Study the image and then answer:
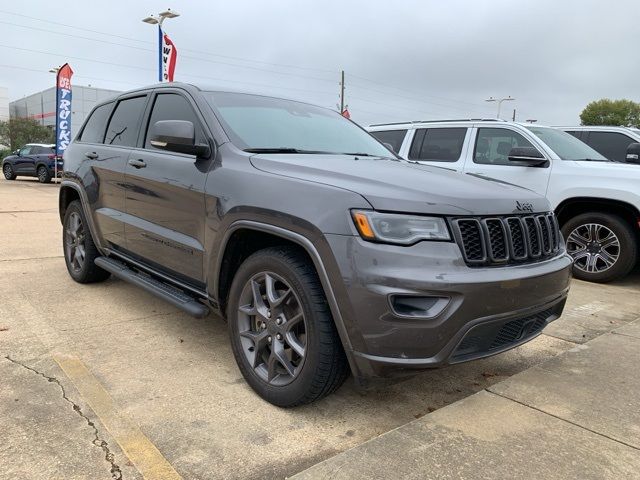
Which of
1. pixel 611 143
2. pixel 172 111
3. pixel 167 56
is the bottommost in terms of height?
pixel 172 111

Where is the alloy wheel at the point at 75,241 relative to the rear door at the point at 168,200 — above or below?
below

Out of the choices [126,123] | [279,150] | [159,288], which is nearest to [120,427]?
[159,288]

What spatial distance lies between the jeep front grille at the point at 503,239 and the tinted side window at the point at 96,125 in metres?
3.70

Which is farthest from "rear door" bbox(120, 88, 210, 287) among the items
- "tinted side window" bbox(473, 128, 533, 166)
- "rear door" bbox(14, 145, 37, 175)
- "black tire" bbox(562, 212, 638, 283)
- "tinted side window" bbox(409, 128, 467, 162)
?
"rear door" bbox(14, 145, 37, 175)

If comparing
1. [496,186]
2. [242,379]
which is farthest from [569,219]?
[242,379]

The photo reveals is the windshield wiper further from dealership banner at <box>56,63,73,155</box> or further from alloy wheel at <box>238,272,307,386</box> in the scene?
dealership banner at <box>56,63,73,155</box>

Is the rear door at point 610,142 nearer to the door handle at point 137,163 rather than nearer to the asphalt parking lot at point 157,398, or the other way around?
the asphalt parking lot at point 157,398

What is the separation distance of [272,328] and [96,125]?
133 inches

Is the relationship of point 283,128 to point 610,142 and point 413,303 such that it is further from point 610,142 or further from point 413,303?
point 610,142

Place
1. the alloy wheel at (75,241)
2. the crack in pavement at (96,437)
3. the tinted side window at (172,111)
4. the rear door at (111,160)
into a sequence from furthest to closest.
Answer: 1. the alloy wheel at (75,241)
2. the rear door at (111,160)
3. the tinted side window at (172,111)
4. the crack in pavement at (96,437)

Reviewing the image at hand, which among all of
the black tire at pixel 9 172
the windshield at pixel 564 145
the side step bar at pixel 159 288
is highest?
the windshield at pixel 564 145

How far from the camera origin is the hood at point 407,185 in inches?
95.0

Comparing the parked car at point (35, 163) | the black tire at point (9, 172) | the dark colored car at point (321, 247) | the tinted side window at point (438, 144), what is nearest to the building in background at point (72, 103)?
the black tire at point (9, 172)

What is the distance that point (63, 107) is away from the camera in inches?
817
